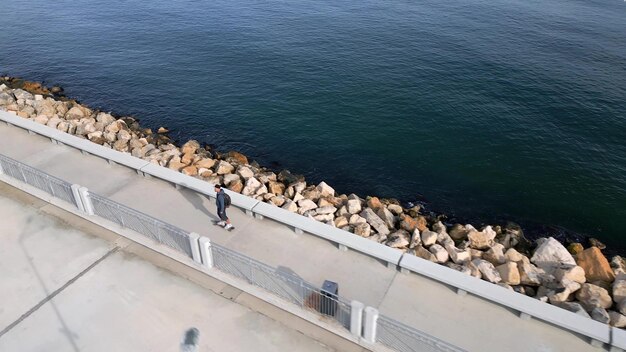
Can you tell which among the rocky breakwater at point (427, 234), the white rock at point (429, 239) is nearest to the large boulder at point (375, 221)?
the rocky breakwater at point (427, 234)

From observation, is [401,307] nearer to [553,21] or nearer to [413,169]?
[413,169]

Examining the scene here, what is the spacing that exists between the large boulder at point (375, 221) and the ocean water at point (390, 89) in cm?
509

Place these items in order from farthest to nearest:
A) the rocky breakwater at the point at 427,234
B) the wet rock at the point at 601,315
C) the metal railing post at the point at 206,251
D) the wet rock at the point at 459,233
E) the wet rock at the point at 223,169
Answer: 1. the wet rock at the point at 223,169
2. the wet rock at the point at 459,233
3. the rocky breakwater at the point at 427,234
4. the wet rock at the point at 601,315
5. the metal railing post at the point at 206,251

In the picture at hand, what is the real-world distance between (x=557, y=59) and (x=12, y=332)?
4505 cm

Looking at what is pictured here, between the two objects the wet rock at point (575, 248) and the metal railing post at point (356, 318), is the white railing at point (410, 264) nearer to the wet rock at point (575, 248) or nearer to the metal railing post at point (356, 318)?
the metal railing post at point (356, 318)

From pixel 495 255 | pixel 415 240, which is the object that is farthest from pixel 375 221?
pixel 495 255

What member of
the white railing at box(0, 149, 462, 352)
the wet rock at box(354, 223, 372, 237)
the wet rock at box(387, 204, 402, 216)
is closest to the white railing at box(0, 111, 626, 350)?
the white railing at box(0, 149, 462, 352)

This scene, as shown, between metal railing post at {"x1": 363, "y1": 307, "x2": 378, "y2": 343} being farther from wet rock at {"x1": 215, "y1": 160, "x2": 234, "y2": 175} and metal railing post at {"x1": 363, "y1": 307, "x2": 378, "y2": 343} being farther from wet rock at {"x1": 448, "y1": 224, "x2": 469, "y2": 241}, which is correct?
wet rock at {"x1": 215, "y1": 160, "x2": 234, "y2": 175}

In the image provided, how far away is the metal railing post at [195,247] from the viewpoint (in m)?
12.0

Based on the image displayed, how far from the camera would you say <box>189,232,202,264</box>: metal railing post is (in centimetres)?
1202

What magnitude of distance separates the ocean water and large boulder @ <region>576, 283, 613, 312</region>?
8.09 m

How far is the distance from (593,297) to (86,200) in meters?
16.7

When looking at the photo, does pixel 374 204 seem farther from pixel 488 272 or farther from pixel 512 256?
pixel 488 272

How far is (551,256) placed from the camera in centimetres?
1591
